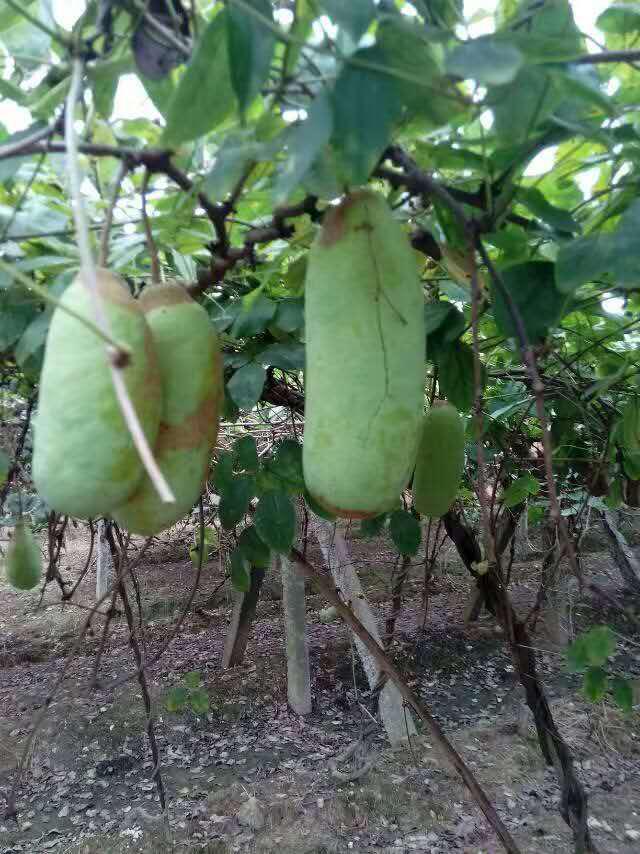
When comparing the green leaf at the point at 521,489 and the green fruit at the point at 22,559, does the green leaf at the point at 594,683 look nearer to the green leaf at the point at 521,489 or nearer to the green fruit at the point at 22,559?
the green leaf at the point at 521,489

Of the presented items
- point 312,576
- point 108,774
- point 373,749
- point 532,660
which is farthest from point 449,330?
point 108,774

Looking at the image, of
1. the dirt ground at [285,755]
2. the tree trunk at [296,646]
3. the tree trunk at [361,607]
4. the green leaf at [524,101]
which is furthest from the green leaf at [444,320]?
the tree trunk at [296,646]

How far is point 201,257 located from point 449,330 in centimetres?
52

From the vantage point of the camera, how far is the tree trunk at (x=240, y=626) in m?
4.39

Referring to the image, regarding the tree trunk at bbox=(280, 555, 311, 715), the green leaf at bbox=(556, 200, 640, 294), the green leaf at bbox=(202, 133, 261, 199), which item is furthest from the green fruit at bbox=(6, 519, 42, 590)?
the green leaf at bbox=(556, 200, 640, 294)

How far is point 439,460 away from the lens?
128cm

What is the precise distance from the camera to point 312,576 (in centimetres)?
167

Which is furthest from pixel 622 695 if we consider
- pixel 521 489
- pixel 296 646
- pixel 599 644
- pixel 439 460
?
pixel 296 646

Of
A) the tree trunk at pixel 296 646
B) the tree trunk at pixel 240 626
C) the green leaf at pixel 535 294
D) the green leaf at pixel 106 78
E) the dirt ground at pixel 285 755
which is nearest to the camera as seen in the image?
the green leaf at pixel 106 78

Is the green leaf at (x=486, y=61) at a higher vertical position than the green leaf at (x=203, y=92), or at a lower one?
lower

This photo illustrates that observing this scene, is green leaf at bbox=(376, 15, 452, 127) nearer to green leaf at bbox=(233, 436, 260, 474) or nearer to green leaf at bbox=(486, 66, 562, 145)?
green leaf at bbox=(486, 66, 562, 145)

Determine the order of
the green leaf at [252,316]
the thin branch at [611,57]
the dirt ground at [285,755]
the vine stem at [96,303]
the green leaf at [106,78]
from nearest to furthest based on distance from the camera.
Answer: the vine stem at [96,303] < the thin branch at [611,57] < the green leaf at [106,78] < the green leaf at [252,316] < the dirt ground at [285,755]

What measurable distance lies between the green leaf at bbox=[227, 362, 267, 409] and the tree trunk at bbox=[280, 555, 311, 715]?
3.05 metres

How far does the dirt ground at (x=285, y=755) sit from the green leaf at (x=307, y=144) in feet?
5.19
